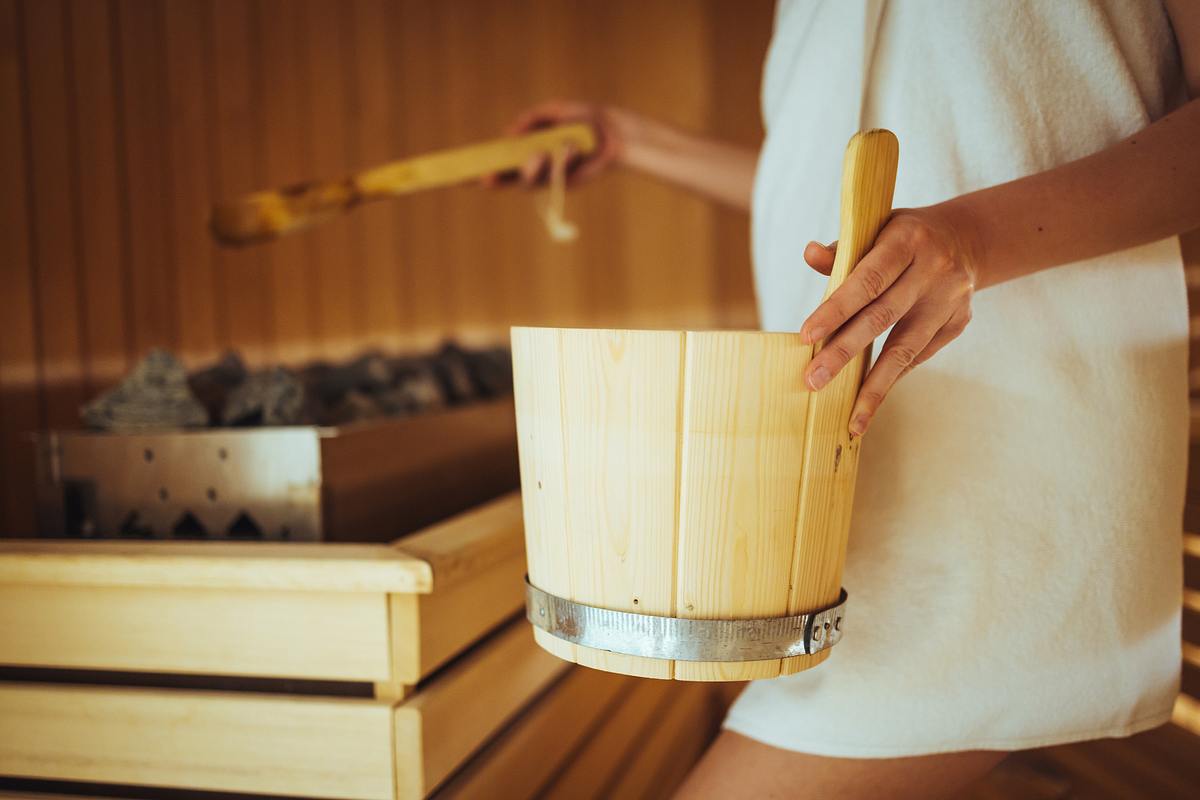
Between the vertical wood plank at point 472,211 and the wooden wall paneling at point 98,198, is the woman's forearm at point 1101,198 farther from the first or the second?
the wooden wall paneling at point 98,198

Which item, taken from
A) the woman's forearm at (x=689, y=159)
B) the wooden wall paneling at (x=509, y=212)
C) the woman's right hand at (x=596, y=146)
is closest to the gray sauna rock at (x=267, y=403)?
the woman's right hand at (x=596, y=146)

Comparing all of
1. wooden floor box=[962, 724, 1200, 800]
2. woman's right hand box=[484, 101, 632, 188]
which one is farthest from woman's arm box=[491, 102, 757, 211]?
wooden floor box=[962, 724, 1200, 800]

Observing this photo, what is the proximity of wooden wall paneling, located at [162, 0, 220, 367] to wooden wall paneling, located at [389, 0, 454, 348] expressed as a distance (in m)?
0.63

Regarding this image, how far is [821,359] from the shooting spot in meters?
0.64

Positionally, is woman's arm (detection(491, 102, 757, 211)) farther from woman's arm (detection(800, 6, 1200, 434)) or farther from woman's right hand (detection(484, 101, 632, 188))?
woman's arm (detection(800, 6, 1200, 434))

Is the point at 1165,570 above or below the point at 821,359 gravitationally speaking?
below

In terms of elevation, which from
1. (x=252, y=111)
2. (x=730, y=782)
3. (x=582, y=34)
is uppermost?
(x=582, y=34)

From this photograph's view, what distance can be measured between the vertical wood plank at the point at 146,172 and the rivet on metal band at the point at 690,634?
2.89 meters

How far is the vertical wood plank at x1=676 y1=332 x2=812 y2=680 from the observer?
2.13ft

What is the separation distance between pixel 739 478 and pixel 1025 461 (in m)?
0.40

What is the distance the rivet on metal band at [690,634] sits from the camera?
0.69m

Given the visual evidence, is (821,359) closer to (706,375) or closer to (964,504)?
(706,375)

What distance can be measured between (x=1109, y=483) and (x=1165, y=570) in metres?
0.12


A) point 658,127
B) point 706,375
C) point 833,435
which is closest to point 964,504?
point 833,435
